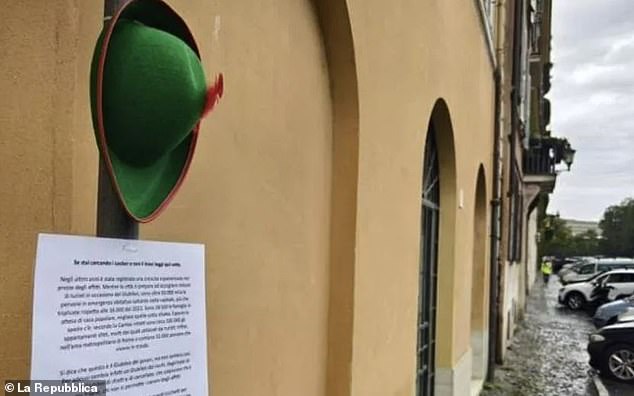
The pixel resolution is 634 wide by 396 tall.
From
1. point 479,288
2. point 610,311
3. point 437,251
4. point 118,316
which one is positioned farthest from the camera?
point 610,311

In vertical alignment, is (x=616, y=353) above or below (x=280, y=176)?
below

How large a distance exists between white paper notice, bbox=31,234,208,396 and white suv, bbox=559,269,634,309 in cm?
2538

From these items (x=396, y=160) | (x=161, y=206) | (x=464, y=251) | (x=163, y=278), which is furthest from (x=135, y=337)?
(x=464, y=251)

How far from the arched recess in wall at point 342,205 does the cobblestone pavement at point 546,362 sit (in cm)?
719

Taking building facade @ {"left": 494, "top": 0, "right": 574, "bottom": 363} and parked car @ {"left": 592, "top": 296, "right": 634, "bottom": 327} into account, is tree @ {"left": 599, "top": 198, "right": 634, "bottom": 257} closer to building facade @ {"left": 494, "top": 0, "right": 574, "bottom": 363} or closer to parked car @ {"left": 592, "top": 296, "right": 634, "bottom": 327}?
building facade @ {"left": 494, "top": 0, "right": 574, "bottom": 363}

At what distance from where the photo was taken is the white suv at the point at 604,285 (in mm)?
24750

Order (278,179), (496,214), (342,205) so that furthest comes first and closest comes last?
(496,214) < (342,205) < (278,179)

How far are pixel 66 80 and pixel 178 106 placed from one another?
1.18 ft

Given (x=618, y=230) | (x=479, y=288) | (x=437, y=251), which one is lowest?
(x=479, y=288)

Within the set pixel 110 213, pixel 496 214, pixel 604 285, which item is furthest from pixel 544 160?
pixel 110 213

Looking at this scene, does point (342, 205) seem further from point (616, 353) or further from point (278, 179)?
point (616, 353)

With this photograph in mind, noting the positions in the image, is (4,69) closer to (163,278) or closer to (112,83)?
(112,83)

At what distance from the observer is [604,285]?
25734 mm

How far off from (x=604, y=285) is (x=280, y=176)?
25.4 metres
